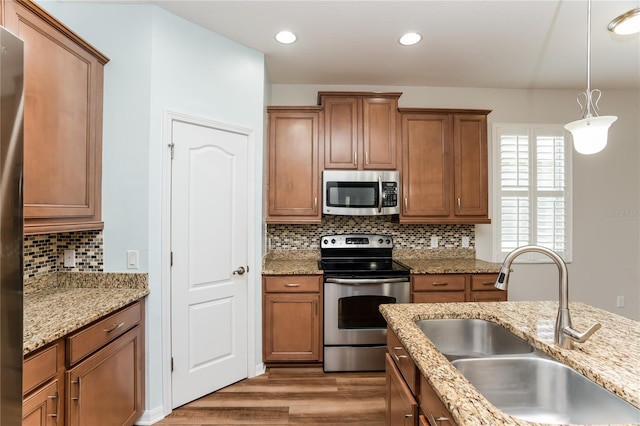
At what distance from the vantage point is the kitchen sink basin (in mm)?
1368

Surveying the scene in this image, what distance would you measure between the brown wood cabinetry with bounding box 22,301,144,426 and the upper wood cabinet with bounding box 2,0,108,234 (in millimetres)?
576

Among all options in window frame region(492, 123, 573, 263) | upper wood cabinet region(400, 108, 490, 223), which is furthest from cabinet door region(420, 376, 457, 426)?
window frame region(492, 123, 573, 263)

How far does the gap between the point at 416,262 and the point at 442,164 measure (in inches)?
39.9

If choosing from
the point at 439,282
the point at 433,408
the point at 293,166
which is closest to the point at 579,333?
the point at 433,408

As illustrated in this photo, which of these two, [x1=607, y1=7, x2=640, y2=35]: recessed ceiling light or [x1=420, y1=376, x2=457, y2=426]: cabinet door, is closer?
[x1=420, y1=376, x2=457, y2=426]: cabinet door

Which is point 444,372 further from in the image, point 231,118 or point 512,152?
point 512,152

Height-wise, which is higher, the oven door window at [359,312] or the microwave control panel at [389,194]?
the microwave control panel at [389,194]

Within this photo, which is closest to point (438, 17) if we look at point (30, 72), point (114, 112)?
point (114, 112)

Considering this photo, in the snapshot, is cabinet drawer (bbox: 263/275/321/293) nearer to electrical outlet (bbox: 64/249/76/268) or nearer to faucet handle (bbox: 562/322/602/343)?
electrical outlet (bbox: 64/249/76/268)

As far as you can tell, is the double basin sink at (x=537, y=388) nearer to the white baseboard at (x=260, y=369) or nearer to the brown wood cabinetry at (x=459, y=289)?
the brown wood cabinetry at (x=459, y=289)

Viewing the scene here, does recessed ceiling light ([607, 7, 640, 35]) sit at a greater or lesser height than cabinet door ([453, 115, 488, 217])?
greater

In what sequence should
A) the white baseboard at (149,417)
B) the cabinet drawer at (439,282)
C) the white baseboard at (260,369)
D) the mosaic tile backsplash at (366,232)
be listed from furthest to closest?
the mosaic tile backsplash at (366,232) < the cabinet drawer at (439,282) < the white baseboard at (260,369) < the white baseboard at (149,417)

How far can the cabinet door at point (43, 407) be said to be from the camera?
1106mm

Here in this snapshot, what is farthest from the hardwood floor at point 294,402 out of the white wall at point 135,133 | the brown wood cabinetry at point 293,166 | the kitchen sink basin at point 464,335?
the brown wood cabinetry at point 293,166
